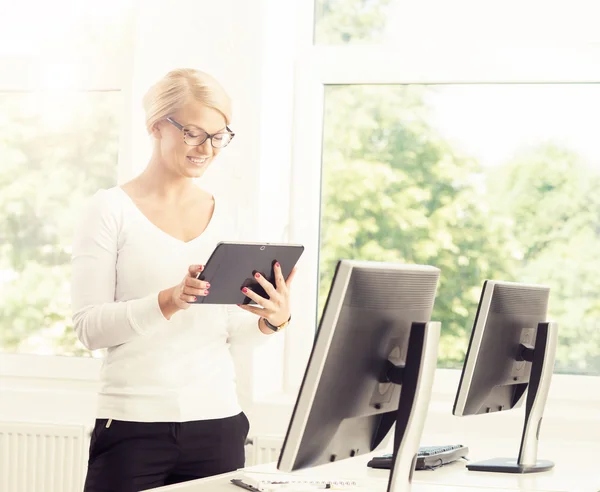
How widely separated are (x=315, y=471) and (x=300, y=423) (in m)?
0.76

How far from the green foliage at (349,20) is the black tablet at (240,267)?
1731 mm

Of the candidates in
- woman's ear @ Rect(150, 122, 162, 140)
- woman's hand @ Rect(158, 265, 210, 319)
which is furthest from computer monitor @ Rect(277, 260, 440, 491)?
woman's ear @ Rect(150, 122, 162, 140)

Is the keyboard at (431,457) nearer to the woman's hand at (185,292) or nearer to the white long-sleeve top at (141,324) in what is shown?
the white long-sleeve top at (141,324)

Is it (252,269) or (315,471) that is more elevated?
(252,269)

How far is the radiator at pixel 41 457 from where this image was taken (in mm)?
3293

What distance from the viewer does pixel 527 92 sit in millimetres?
3451

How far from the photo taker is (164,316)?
2002mm

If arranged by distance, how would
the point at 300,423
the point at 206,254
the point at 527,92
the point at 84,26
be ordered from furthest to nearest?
the point at 84,26, the point at 527,92, the point at 206,254, the point at 300,423

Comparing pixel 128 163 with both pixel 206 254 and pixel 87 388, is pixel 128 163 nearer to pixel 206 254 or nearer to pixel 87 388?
pixel 87 388

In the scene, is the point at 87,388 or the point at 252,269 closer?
the point at 252,269

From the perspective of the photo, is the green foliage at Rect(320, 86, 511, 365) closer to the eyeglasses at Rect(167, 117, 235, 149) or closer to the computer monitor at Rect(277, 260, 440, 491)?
the eyeglasses at Rect(167, 117, 235, 149)

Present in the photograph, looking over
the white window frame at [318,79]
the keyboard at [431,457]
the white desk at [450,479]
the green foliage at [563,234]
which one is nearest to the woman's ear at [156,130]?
the white desk at [450,479]

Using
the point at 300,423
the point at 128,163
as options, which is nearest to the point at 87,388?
→ the point at 128,163

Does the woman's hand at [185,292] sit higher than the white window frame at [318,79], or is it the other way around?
the white window frame at [318,79]
